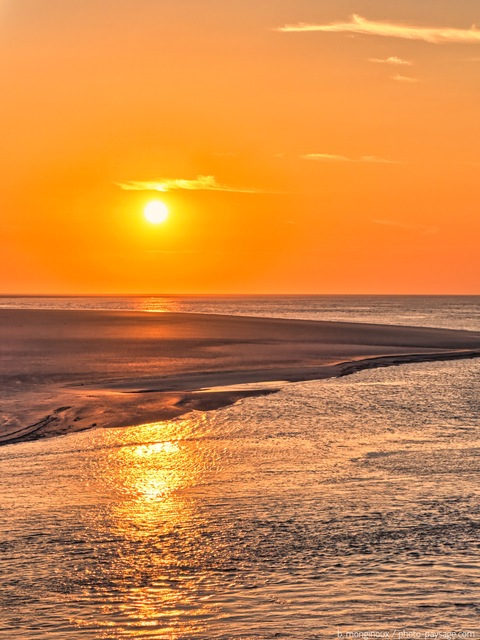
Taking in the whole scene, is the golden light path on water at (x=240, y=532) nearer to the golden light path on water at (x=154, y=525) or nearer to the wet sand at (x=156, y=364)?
the golden light path on water at (x=154, y=525)

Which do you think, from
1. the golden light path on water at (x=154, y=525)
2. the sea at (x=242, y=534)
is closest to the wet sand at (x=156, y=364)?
the sea at (x=242, y=534)

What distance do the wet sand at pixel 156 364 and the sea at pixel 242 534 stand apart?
3.74 meters

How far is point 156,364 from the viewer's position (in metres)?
42.8

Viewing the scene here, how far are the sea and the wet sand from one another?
3735 mm

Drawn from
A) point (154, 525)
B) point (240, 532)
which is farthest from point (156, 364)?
point (240, 532)

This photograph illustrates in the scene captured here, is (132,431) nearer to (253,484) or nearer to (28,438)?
(28,438)

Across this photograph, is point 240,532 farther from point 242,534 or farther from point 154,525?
point 154,525

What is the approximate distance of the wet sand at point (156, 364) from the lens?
26078mm

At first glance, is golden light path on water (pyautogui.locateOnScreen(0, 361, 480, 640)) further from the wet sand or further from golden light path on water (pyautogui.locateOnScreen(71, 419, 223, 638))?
the wet sand

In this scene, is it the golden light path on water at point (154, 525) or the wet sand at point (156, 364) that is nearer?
the golden light path on water at point (154, 525)

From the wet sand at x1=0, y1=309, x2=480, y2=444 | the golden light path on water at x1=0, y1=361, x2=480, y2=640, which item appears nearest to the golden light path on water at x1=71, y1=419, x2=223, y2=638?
the golden light path on water at x1=0, y1=361, x2=480, y2=640

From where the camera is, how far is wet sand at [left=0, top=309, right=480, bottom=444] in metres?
26.1

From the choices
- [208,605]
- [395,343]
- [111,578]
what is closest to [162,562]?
[111,578]

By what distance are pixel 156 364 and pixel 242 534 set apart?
30.8 metres
